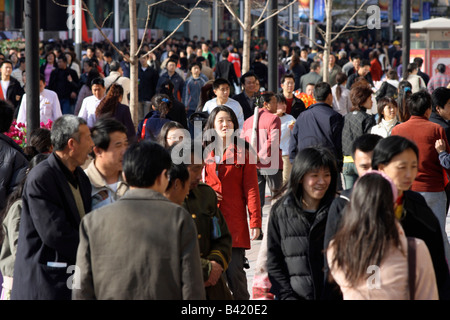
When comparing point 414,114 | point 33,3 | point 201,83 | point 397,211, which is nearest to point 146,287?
point 397,211

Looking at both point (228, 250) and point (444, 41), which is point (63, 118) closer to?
point (228, 250)

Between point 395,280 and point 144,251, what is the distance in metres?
1.04

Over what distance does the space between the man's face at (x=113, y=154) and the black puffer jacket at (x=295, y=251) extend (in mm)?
985

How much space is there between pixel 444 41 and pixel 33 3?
14.8 m

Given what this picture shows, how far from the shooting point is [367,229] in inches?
141

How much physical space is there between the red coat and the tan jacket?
1672mm

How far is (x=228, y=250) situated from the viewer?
4.90m

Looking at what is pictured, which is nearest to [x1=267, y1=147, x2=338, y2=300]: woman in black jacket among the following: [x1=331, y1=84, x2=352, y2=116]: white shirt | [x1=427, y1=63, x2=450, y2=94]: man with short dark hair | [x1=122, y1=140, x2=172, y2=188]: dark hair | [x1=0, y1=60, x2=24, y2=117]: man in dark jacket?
[x1=122, y1=140, x2=172, y2=188]: dark hair

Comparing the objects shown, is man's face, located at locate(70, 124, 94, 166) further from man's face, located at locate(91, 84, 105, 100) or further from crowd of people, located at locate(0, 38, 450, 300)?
man's face, located at locate(91, 84, 105, 100)

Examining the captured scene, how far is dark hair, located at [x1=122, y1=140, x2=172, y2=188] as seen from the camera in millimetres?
3840

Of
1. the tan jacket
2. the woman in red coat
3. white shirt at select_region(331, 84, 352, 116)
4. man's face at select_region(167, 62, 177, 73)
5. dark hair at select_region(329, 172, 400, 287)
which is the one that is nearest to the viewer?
dark hair at select_region(329, 172, 400, 287)

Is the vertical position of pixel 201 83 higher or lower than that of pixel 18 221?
higher

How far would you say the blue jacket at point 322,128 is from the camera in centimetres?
917

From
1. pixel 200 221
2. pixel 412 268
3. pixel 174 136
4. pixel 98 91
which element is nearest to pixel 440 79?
pixel 98 91
